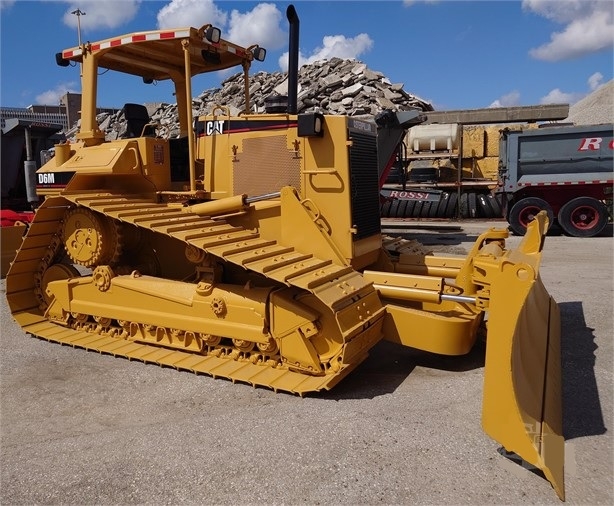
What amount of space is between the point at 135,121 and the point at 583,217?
10.8 metres

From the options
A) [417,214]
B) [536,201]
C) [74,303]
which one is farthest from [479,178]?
[74,303]

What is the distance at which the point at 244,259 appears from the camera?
13.8ft

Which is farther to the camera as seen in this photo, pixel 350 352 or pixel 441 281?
pixel 441 281

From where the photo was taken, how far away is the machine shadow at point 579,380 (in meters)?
3.54

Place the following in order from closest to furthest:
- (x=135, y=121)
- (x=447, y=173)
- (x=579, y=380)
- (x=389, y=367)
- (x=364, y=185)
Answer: (x=579, y=380) → (x=389, y=367) → (x=364, y=185) → (x=135, y=121) → (x=447, y=173)

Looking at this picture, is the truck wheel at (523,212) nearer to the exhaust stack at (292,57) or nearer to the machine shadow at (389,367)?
the machine shadow at (389,367)

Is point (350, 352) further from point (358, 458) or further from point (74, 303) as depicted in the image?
point (74, 303)

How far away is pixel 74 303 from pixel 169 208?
5.03 feet

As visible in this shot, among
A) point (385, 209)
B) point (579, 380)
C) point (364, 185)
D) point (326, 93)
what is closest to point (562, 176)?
point (385, 209)

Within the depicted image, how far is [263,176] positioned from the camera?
5.05m

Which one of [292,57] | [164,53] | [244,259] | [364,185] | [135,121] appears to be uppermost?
[164,53]

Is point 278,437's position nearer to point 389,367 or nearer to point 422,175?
point 389,367

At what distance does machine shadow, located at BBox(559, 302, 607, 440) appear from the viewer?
11.6 feet

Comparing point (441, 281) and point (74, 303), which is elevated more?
point (441, 281)
